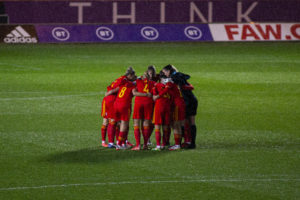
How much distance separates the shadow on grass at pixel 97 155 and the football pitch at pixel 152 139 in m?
0.02

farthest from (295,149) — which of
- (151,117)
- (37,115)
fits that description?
(37,115)

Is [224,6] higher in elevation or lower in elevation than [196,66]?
higher

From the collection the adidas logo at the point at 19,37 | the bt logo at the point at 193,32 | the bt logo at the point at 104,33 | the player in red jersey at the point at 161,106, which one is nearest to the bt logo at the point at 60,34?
the adidas logo at the point at 19,37

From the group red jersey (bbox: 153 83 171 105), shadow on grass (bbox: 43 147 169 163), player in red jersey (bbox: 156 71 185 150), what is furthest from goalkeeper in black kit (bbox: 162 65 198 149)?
shadow on grass (bbox: 43 147 169 163)

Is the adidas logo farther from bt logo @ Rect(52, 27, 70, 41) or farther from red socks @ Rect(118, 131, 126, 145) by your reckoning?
red socks @ Rect(118, 131, 126, 145)

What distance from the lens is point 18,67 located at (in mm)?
26375

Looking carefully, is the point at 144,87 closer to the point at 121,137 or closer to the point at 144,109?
the point at 144,109

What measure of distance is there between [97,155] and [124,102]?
3.41 feet

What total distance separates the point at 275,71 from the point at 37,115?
12.6m

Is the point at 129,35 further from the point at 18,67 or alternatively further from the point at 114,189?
the point at 114,189

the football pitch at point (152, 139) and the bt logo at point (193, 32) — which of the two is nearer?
the football pitch at point (152, 139)

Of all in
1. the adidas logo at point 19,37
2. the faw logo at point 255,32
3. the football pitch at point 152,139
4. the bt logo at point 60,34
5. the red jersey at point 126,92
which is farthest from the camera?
the faw logo at point 255,32

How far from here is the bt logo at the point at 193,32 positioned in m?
36.8

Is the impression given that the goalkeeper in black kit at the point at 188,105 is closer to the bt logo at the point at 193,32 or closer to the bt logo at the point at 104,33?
the bt logo at the point at 104,33
